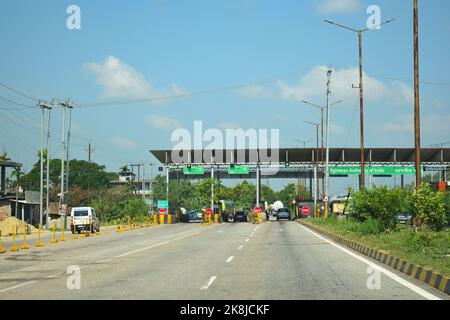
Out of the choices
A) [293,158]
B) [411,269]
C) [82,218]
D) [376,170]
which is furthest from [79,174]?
[411,269]

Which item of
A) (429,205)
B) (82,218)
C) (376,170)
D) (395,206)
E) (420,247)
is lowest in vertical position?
(82,218)

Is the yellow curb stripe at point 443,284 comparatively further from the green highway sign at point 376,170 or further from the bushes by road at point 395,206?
the green highway sign at point 376,170

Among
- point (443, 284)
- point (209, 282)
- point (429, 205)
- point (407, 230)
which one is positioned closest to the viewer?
point (443, 284)

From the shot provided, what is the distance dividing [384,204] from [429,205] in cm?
597

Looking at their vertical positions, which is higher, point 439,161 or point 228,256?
point 439,161

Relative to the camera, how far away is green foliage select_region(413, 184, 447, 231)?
23016 millimetres

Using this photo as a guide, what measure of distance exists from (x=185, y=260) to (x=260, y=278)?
19.8 ft

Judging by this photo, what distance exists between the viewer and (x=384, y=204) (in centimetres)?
2898

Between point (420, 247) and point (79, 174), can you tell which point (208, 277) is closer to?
point (420, 247)

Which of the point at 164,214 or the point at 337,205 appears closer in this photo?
the point at 164,214
